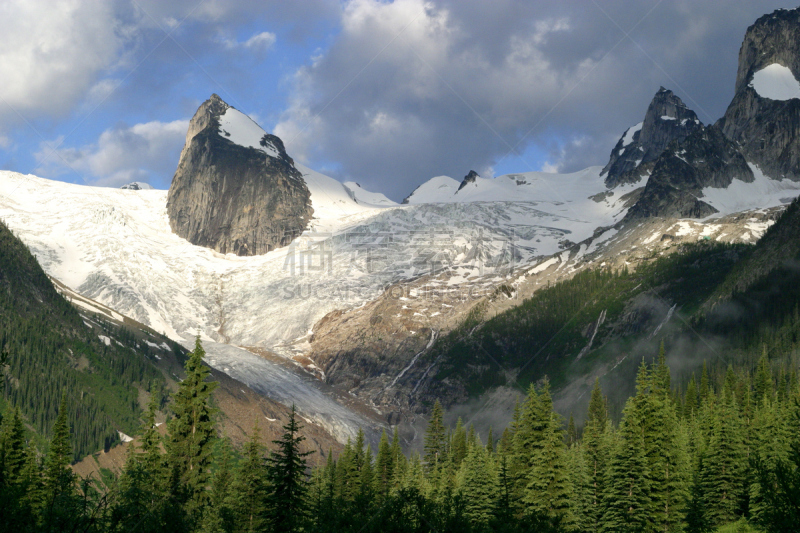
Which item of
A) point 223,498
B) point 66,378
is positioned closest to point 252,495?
point 223,498

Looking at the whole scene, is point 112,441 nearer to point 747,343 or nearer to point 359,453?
point 359,453

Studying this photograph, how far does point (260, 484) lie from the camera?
5244 cm

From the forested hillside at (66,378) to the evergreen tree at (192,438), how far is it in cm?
10283

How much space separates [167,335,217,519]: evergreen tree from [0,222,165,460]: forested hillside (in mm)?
102827

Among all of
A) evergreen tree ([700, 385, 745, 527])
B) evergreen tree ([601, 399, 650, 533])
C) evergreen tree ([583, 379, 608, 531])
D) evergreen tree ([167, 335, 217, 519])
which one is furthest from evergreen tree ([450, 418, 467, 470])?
evergreen tree ([167, 335, 217, 519])

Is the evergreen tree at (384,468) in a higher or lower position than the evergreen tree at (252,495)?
lower

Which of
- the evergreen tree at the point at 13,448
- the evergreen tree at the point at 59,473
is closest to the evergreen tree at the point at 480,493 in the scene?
the evergreen tree at the point at 59,473

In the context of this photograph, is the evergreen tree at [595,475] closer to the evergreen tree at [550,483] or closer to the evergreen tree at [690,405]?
the evergreen tree at [550,483]

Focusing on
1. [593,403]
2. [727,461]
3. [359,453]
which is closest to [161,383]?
[359,453]

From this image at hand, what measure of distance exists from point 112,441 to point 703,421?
116758 millimetres

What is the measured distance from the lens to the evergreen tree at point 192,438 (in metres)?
53.8

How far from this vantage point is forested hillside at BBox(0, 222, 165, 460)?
159 m

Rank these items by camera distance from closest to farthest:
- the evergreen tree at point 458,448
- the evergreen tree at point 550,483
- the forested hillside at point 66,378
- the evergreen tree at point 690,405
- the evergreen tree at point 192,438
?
1. the evergreen tree at point 192,438
2. the evergreen tree at point 550,483
3. the evergreen tree at point 690,405
4. the evergreen tree at point 458,448
5. the forested hillside at point 66,378

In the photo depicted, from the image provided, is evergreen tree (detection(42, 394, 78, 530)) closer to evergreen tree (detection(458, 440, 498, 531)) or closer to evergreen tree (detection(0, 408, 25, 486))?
evergreen tree (detection(0, 408, 25, 486))
